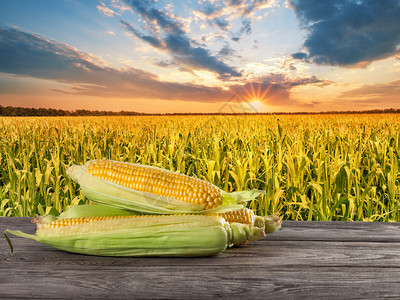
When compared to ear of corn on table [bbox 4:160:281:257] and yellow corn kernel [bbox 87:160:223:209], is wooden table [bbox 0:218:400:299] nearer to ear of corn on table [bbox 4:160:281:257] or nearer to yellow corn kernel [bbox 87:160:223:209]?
ear of corn on table [bbox 4:160:281:257]

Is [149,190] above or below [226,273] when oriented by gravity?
above

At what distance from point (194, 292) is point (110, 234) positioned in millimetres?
496

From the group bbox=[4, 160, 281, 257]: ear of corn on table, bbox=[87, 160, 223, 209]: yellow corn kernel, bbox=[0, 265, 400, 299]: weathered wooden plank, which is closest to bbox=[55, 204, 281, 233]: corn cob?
bbox=[4, 160, 281, 257]: ear of corn on table

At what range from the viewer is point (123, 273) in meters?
1.31

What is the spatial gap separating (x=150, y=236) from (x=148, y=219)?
0.09m

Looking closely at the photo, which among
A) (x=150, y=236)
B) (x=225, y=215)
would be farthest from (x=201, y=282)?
(x=225, y=215)

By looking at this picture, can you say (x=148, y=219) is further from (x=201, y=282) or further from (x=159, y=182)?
(x=201, y=282)

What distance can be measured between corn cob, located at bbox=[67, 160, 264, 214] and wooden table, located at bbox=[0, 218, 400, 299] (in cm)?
25

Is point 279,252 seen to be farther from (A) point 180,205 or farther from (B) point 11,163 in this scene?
(B) point 11,163

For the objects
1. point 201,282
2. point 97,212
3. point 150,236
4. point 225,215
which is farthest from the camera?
point 97,212

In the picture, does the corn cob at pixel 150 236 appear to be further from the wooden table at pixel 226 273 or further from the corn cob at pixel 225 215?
the corn cob at pixel 225 215

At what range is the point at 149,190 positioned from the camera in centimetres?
166

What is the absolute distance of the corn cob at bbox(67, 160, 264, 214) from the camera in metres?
1.61

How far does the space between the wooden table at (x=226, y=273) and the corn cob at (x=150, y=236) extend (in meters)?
0.04
